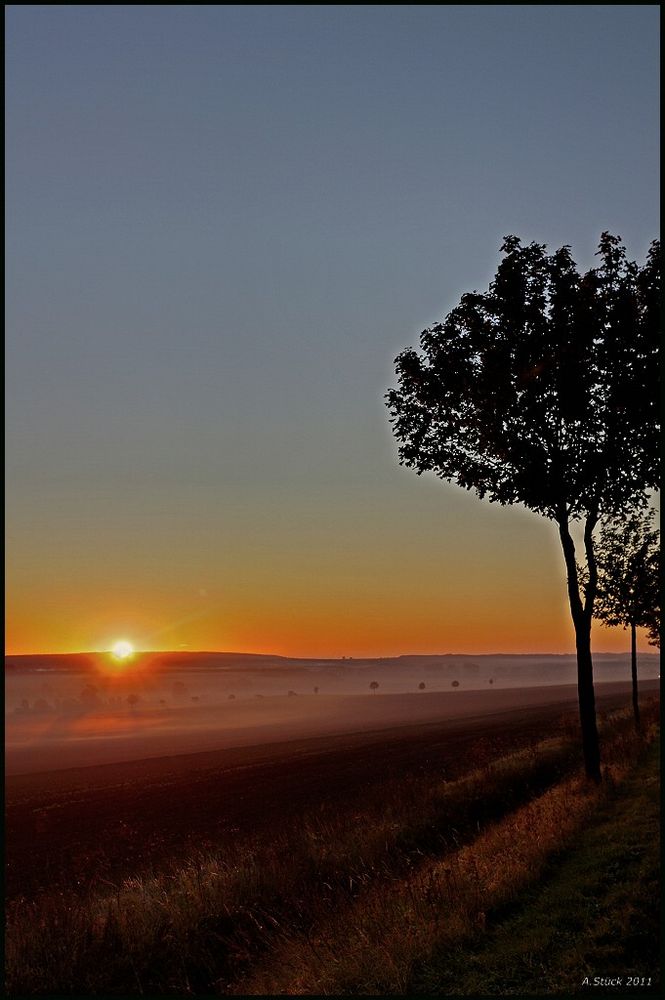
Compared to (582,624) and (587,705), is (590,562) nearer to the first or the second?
(582,624)

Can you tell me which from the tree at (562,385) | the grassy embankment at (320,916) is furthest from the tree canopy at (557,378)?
the grassy embankment at (320,916)

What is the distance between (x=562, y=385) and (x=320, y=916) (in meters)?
15.1

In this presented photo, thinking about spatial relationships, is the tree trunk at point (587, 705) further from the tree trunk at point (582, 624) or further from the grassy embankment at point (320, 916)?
the grassy embankment at point (320, 916)

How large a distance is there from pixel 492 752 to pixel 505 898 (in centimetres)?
3076

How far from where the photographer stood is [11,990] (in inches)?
465

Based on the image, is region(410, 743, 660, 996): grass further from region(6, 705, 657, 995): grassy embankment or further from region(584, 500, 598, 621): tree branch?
region(584, 500, 598, 621): tree branch

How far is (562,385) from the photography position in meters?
22.7

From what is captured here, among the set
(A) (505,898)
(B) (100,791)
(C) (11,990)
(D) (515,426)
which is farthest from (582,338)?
(B) (100,791)

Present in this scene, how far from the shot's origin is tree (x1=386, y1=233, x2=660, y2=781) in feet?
73.3

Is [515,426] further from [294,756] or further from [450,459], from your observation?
[294,756]

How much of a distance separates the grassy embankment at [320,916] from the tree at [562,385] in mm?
7254

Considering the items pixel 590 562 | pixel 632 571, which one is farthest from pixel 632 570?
pixel 590 562

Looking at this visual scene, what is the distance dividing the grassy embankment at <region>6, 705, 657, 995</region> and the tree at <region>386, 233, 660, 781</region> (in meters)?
7.25

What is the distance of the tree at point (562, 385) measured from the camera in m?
22.3
